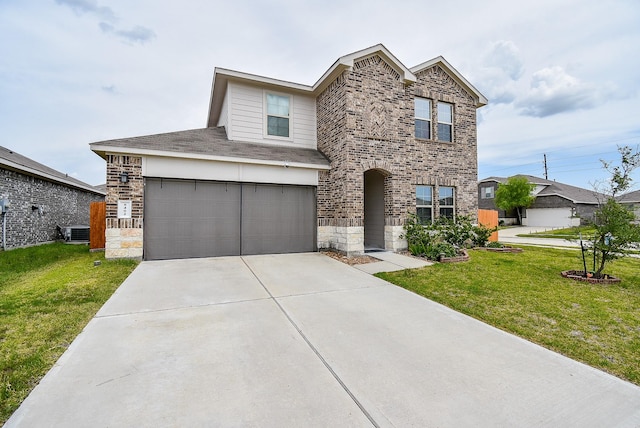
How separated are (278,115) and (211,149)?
10.2 feet

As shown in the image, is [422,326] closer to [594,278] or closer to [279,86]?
[594,278]

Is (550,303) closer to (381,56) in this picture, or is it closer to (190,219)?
(381,56)

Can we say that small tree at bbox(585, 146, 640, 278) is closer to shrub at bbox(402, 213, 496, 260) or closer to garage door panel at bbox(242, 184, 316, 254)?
shrub at bbox(402, 213, 496, 260)

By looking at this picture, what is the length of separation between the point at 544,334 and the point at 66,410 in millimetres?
5097

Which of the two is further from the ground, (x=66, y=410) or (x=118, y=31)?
(x=118, y=31)

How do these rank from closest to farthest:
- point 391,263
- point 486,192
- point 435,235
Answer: point 391,263 → point 435,235 → point 486,192

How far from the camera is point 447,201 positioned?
36.7 ft

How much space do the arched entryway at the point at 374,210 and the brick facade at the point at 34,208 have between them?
13.1 metres

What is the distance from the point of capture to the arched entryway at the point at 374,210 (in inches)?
422

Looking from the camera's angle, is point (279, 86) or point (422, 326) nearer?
point (422, 326)

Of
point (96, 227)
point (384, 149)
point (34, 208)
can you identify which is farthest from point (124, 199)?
point (384, 149)

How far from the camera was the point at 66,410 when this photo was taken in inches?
85.0

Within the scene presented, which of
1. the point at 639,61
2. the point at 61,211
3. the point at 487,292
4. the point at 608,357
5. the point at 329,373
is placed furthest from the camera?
the point at 61,211

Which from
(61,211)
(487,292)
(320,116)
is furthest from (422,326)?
(61,211)
